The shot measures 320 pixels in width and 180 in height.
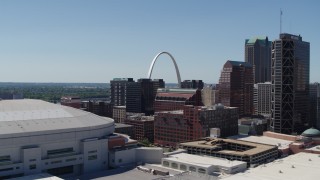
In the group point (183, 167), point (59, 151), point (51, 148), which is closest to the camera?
point (51, 148)

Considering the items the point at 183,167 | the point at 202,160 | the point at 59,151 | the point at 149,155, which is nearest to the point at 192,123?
the point at 149,155

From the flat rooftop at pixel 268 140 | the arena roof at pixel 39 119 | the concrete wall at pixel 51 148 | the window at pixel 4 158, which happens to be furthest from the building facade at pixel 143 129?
the window at pixel 4 158

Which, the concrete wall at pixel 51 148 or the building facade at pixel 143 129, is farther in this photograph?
the building facade at pixel 143 129

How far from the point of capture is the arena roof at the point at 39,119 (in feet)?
287

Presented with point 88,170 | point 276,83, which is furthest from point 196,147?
point 276,83

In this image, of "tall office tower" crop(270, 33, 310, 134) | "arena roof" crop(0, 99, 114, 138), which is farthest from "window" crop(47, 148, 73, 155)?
"tall office tower" crop(270, 33, 310, 134)

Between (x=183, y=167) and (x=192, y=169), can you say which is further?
(x=183, y=167)

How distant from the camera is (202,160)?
3819 inches

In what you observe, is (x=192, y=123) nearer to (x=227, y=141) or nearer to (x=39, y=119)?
(x=227, y=141)

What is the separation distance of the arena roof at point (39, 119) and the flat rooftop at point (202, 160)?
784 inches

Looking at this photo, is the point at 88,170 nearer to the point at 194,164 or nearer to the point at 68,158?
the point at 68,158

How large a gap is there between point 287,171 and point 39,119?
57966 mm

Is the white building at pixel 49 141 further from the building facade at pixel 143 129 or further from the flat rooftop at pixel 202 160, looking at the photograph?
the building facade at pixel 143 129

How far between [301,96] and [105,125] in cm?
11304
